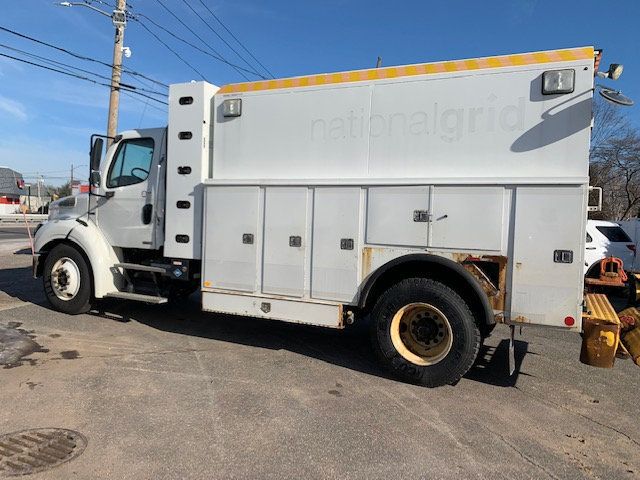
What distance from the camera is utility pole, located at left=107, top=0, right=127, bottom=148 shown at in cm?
1556

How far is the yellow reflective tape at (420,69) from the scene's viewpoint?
4535mm

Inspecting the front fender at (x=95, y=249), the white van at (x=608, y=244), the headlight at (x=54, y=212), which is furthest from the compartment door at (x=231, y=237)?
the white van at (x=608, y=244)

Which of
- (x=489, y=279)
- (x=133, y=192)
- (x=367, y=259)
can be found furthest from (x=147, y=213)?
(x=489, y=279)

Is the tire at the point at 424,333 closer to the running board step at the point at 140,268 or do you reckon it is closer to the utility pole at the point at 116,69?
the running board step at the point at 140,268

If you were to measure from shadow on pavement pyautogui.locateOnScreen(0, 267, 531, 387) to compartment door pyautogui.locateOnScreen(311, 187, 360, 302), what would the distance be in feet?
3.08

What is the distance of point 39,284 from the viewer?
10.3m

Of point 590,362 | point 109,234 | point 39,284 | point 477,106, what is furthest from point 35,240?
point 590,362

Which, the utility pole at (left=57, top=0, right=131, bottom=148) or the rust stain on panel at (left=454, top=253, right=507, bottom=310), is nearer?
the rust stain on panel at (left=454, top=253, right=507, bottom=310)

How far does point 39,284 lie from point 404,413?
28.8ft

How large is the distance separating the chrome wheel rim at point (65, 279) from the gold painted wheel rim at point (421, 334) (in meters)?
4.82

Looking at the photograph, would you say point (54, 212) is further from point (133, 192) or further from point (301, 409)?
point (301, 409)

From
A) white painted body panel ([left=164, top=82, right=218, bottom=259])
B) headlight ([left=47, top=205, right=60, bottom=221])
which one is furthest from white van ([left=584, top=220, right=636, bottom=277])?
headlight ([left=47, top=205, right=60, bottom=221])

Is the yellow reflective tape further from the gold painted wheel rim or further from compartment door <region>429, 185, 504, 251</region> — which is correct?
→ the gold painted wheel rim

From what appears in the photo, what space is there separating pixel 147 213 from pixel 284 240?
237 cm
